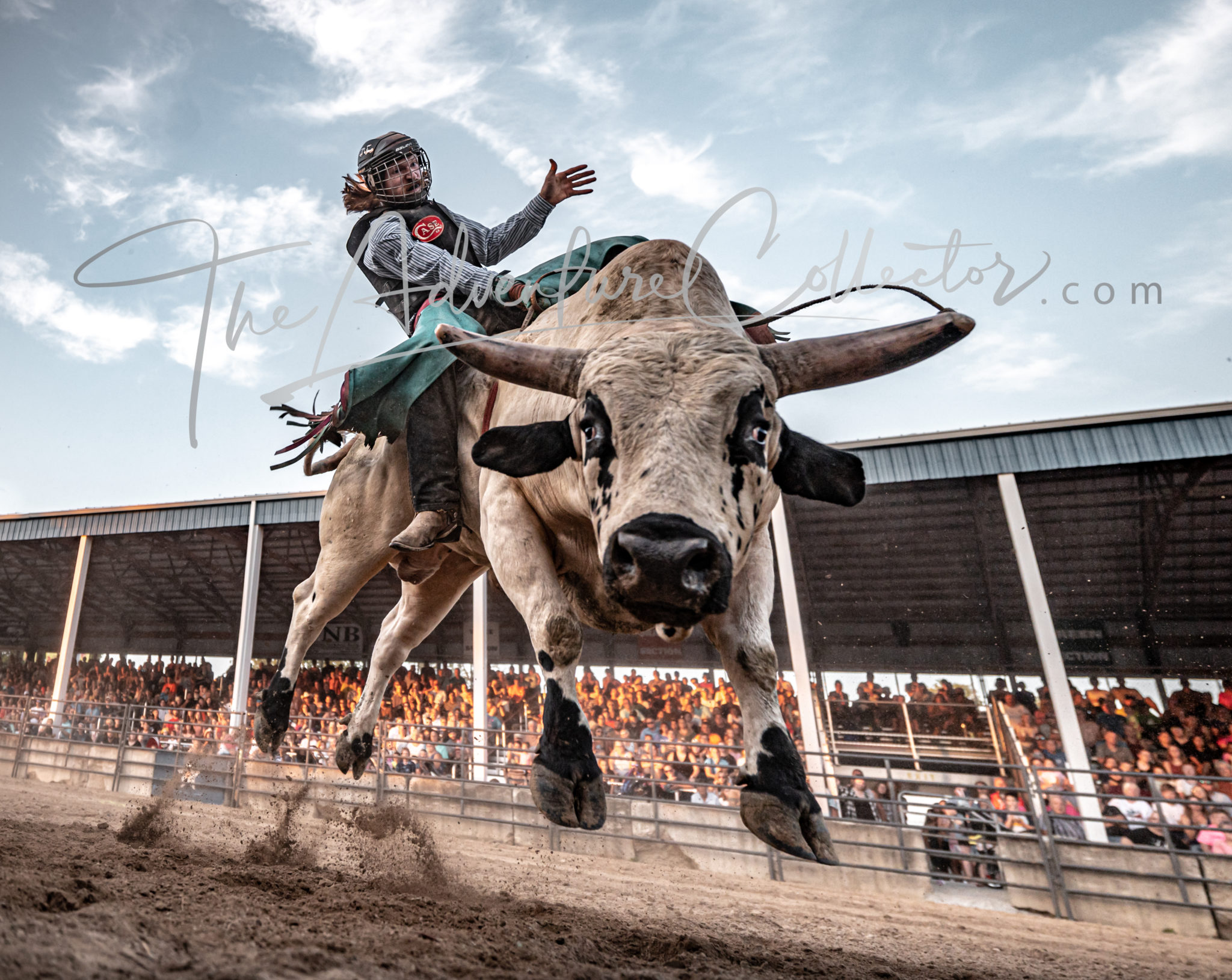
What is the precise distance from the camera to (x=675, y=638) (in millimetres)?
2186

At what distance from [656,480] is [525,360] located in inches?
35.0

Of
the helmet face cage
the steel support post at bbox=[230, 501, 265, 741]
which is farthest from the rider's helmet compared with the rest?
the steel support post at bbox=[230, 501, 265, 741]

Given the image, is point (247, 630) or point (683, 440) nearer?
point (683, 440)

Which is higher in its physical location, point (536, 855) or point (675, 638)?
point (675, 638)

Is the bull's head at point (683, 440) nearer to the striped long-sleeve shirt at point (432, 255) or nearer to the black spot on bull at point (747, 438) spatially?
the black spot on bull at point (747, 438)

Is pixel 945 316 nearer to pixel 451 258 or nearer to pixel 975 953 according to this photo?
pixel 451 258

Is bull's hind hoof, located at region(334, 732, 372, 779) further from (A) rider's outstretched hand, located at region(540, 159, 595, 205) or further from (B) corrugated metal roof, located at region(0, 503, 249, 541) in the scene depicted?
(B) corrugated metal roof, located at region(0, 503, 249, 541)

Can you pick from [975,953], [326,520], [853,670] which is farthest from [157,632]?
[975,953]

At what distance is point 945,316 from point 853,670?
16901 mm

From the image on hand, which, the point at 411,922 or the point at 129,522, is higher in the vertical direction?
the point at 129,522

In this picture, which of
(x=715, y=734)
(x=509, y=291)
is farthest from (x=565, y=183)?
(x=715, y=734)

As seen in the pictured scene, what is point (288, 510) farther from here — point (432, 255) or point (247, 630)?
point (432, 255)

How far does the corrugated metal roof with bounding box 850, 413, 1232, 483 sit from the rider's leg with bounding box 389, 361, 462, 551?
8.47 meters

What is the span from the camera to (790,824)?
2.26 meters
